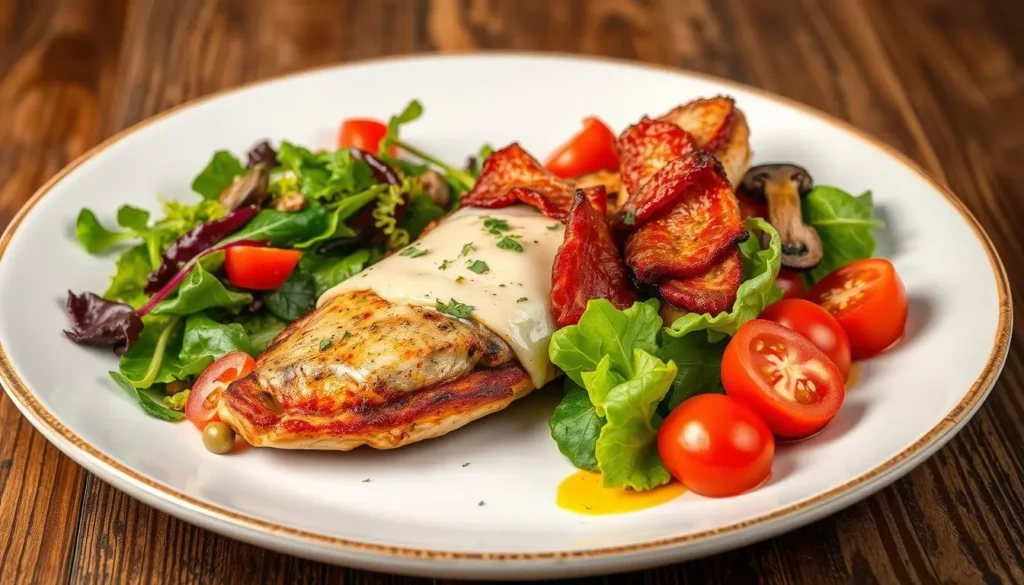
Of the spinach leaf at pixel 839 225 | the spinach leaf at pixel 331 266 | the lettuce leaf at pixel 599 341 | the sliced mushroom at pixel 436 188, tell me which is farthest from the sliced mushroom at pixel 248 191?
the spinach leaf at pixel 839 225

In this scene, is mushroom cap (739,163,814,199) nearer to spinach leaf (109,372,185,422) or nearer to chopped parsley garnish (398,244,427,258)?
chopped parsley garnish (398,244,427,258)

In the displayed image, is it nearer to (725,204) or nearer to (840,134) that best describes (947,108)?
(840,134)

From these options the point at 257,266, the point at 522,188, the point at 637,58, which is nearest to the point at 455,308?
the point at 522,188

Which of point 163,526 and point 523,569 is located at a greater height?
point 523,569

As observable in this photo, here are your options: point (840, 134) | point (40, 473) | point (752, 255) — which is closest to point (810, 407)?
point (752, 255)

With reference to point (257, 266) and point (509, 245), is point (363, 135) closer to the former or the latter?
point (257, 266)
